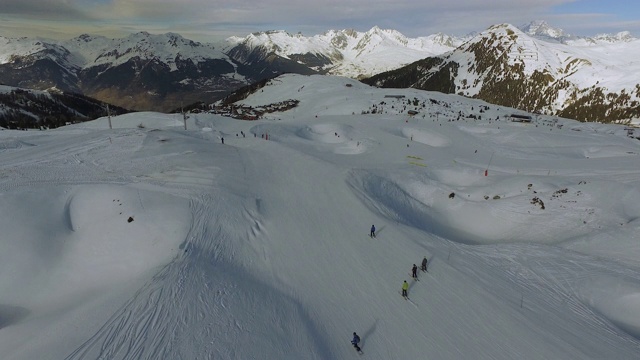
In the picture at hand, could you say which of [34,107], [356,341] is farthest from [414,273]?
[34,107]

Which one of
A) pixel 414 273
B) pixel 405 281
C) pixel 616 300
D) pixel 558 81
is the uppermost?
pixel 558 81

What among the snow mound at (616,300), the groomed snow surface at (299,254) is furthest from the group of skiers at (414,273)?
the snow mound at (616,300)

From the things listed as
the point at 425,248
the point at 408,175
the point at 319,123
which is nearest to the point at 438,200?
the point at 408,175

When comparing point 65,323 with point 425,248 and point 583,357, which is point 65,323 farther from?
point 583,357

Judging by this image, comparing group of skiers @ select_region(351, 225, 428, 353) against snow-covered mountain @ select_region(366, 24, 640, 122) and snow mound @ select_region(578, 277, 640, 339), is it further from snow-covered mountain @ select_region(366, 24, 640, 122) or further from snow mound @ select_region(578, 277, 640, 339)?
snow-covered mountain @ select_region(366, 24, 640, 122)

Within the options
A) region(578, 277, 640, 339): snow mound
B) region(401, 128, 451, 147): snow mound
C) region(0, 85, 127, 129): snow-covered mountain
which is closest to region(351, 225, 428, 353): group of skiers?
region(578, 277, 640, 339): snow mound

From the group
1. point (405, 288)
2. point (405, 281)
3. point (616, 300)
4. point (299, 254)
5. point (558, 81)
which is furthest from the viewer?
point (558, 81)

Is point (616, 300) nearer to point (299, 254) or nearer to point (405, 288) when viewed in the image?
point (405, 288)

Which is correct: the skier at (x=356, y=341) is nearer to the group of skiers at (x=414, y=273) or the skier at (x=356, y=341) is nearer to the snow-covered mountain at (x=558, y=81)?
the group of skiers at (x=414, y=273)
